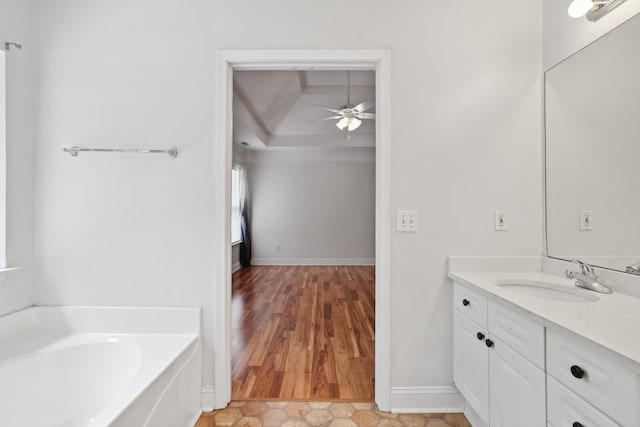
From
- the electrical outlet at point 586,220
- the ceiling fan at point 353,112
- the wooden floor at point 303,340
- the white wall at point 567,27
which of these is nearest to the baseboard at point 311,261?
the wooden floor at point 303,340

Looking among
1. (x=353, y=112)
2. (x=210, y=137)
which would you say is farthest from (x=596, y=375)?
(x=353, y=112)

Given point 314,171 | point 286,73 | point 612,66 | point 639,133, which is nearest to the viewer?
point 639,133

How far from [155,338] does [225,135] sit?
4.03 ft

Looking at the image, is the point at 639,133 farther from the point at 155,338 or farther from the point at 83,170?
the point at 83,170

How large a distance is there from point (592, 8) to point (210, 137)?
2002 mm

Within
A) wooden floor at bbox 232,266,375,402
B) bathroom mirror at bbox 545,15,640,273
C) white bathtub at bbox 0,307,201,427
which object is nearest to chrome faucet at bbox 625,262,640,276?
bathroom mirror at bbox 545,15,640,273

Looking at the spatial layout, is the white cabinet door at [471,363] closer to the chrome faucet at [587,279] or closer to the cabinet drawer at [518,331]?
the cabinet drawer at [518,331]

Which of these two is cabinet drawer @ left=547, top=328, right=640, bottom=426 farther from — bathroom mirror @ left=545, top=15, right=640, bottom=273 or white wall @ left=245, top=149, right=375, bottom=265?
white wall @ left=245, top=149, right=375, bottom=265

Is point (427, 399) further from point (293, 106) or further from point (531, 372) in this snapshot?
point (293, 106)

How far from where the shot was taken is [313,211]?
6.33 m

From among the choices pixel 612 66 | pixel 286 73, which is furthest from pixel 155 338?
pixel 286 73

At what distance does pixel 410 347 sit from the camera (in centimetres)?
170

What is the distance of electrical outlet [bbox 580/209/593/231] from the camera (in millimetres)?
1412

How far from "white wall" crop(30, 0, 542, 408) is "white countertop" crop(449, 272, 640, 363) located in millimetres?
450
